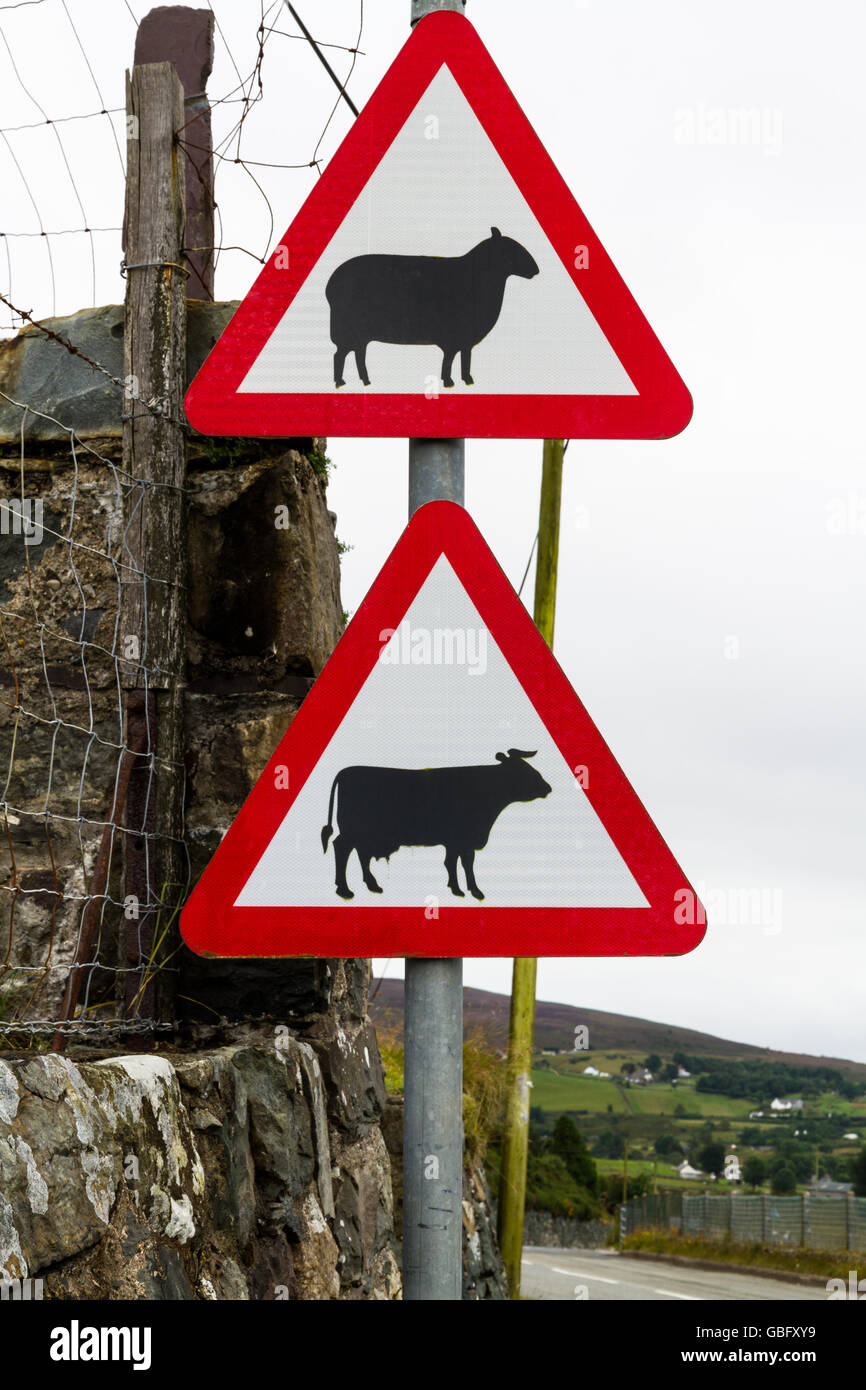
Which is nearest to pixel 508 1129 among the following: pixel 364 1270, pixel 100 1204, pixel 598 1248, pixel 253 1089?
pixel 364 1270

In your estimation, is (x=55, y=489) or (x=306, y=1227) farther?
(x=55, y=489)

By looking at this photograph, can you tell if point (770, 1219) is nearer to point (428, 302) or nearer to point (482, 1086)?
point (482, 1086)

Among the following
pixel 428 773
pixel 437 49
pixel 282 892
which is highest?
pixel 437 49

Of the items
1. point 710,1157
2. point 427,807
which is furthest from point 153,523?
point 710,1157

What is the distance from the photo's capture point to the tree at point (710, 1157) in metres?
50.8

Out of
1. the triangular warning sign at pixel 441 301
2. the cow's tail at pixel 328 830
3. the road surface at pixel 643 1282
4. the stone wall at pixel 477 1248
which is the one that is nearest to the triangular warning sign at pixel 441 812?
the cow's tail at pixel 328 830

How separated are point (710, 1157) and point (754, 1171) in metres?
6.21

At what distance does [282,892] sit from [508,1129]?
902 centimetres

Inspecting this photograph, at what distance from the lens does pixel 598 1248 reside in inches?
1337

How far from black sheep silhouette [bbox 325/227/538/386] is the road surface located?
13.4 metres

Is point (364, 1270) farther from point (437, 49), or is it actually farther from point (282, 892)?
point (437, 49)

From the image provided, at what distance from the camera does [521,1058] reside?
32.7 feet

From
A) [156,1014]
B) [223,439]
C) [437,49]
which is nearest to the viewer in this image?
[437,49]
